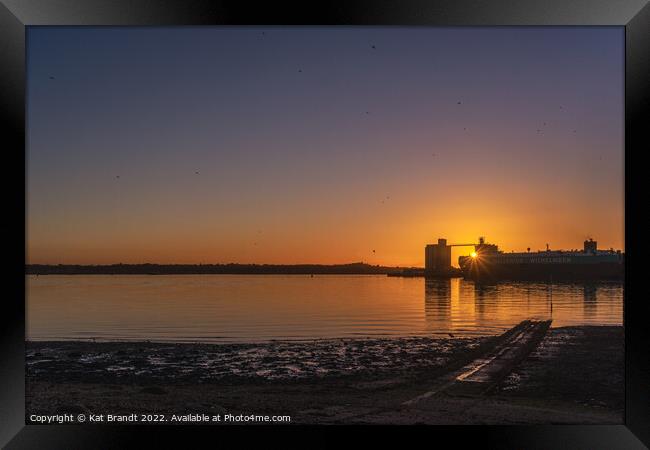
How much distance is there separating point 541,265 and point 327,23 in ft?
193

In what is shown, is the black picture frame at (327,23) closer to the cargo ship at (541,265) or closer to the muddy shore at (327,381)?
the muddy shore at (327,381)

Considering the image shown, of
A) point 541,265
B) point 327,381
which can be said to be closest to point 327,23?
point 327,381

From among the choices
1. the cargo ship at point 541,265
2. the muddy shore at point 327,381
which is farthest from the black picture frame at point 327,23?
the cargo ship at point 541,265

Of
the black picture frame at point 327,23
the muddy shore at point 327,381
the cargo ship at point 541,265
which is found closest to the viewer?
the black picture frame at point 327,23

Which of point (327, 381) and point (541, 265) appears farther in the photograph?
point (541, 265)

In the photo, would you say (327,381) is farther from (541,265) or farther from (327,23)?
(541,265)

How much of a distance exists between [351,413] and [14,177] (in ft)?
11.4

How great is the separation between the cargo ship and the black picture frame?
174ft

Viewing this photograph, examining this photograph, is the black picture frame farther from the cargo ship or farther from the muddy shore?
the cargo ship

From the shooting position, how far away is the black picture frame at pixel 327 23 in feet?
11.8

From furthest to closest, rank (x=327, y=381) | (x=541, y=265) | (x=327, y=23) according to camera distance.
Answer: (x=541, y=265) → (x=327, y=381) → (x=327, y=23)

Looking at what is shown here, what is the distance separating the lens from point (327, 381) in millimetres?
7559

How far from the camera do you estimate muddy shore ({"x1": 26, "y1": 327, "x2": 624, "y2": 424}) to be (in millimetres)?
5832

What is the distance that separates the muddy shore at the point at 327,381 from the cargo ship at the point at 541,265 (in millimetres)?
46836
